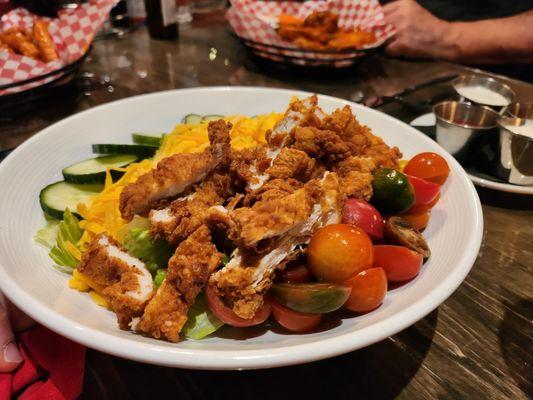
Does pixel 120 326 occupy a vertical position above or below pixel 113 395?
above

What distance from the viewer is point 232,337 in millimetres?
1700

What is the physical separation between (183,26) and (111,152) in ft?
14.4

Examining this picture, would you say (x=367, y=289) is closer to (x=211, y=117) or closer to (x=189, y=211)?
(x=189, y=211)

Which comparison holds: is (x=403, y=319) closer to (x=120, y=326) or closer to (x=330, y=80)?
(x=120, y=326)

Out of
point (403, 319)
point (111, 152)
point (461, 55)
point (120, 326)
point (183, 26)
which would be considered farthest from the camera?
point (183, 26)

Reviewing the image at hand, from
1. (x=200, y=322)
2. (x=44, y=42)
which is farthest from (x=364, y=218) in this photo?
(x=44, y=42)

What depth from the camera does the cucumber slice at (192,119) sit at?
3020 mm

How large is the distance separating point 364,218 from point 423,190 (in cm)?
42

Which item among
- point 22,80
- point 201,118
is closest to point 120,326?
point 201,118

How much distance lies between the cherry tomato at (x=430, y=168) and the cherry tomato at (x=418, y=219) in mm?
220

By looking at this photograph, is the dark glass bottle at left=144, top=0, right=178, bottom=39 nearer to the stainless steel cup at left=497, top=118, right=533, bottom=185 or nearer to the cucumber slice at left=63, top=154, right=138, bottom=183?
the cucumber slice at left=63, top=154, right=138, bottom=183

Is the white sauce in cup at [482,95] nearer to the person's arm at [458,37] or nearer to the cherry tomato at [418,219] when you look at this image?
the person's arm at [458,37]

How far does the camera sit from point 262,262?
168cm

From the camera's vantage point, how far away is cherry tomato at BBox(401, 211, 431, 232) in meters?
2.20
